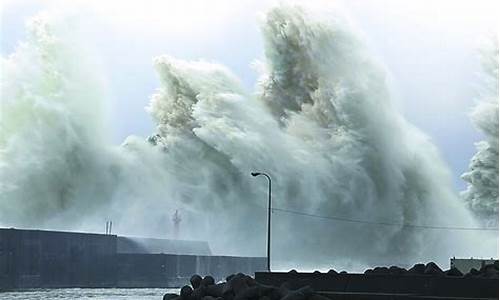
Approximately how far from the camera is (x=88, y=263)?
69.1 metres

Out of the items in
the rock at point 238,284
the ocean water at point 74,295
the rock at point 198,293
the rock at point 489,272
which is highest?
the rock at point 489,272

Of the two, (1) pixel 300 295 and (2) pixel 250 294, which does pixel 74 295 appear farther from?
(1) pixel 300 295

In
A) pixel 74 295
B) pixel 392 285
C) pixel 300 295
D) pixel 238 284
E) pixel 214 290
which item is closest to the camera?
pixel 300 295

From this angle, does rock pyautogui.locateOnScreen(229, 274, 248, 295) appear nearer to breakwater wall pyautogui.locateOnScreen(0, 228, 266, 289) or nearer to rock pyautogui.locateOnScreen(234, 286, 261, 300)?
rock pyautogui.locateOnScreen(234, 286, 261, 300)

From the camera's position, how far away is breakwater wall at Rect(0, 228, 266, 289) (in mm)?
63688

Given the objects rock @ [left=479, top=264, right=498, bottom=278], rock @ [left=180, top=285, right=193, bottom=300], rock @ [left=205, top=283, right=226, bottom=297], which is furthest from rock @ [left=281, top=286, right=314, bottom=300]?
rock @ [left=479, top=264, right=498, bottom=278]

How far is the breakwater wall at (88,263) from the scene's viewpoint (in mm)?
63688

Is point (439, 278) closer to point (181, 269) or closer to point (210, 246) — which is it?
point (181, 269)

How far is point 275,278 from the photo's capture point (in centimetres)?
1705

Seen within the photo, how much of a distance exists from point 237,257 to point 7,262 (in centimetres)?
2176

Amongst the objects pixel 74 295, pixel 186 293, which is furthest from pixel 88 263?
pixel 186 293

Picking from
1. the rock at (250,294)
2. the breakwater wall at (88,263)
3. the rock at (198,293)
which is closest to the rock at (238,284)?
the rock at (250,294)

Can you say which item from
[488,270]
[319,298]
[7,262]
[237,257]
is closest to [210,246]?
[237,257]

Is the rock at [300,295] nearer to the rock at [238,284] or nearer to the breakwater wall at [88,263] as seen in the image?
the rock at [238,284]
